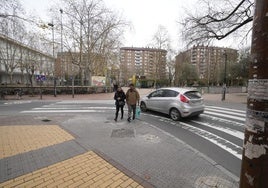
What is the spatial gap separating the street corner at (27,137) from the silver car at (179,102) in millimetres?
5189

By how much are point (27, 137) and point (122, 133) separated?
10.3ft

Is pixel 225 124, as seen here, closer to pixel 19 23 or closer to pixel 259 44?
pixel 259 44

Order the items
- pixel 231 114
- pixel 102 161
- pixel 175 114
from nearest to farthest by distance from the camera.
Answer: pixel 102 161 < pixel 175 114 < pixel 231 114

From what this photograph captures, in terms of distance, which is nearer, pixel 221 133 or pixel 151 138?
pixel 151 138

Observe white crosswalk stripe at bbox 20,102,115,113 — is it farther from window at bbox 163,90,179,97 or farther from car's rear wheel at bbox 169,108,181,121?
car's rear wheel at bbox 169,108,181,121

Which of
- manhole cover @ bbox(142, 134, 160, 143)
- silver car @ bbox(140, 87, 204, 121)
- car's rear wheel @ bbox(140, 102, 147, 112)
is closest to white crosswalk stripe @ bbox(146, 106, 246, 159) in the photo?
silver car @ bbox(140, 87, 204, 121)

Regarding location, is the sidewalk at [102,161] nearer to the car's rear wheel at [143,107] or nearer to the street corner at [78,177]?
the street corner at [78,177]

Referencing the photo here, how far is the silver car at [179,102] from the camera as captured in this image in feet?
27.7

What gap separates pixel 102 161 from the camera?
4051mm

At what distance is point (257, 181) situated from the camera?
1270 mm

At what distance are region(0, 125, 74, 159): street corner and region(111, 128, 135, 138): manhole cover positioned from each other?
146 cm

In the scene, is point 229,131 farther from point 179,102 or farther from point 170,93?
point 170,93

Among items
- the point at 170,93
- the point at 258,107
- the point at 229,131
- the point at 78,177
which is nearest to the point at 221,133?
the point at 229,131

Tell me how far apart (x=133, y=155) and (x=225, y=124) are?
566cm
